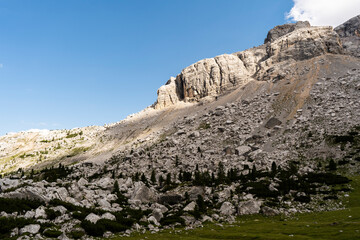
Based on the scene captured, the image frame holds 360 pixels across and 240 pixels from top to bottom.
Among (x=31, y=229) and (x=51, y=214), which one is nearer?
(x=31, y=229)

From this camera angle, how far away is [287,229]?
89.5 feet

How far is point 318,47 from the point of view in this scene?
140 m

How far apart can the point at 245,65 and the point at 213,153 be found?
99.0 m

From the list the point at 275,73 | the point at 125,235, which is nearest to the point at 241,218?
the point at 125,235

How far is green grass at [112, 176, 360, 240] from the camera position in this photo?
22469 mm

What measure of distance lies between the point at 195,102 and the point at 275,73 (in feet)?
178

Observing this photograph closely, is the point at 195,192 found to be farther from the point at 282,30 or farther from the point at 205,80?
the point at 282,30

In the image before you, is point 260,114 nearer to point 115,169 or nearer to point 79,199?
point 115,169

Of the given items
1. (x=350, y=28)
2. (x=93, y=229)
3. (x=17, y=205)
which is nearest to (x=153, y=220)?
(x=93, y=229)

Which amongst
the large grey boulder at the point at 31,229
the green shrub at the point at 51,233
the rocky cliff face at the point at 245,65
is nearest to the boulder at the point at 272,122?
the rocky cliff face at the point at 245,65

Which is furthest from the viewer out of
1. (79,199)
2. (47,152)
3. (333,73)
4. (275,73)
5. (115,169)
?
(47,152)

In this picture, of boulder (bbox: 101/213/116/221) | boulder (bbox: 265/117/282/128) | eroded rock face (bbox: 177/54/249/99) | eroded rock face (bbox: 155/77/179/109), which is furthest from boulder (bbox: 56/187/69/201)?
eroded rock face (bbox: 155/77/179/109)

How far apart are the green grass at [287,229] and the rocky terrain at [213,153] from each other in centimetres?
322

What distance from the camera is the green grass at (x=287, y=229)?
2247 centimetres
